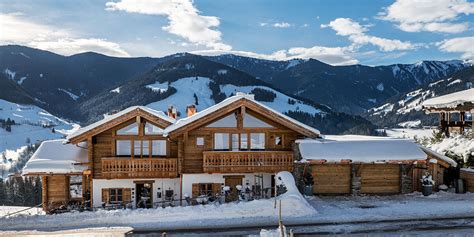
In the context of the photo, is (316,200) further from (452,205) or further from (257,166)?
(452,205)

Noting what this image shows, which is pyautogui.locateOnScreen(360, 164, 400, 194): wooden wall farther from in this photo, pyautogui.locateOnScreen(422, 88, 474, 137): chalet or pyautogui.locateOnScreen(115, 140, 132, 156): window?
pyautogui.locateOnScreen(115, 140, 132, 156): window

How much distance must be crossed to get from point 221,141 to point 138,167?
570cm

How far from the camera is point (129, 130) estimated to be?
29.2 meters

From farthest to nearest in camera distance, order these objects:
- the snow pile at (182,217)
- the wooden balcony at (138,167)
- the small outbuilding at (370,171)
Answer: the small outbuilding at (370,171) → the wooden balcony at (138,167) → the snow pile at (182,217)

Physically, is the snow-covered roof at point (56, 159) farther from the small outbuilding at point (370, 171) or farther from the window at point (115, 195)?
the small outbuilding at point (370, 171)

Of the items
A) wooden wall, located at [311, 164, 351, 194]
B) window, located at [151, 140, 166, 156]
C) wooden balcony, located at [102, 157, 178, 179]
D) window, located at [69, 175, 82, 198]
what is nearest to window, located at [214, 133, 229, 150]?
wooden balcony, located at [102, 157, 178, 179]

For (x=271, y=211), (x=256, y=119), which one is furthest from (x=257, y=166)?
(x=271, y=211)

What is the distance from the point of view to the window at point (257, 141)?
2934cm

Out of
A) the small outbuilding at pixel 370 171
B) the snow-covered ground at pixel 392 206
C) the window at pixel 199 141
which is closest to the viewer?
the snow-covered ground at pixel 392 206

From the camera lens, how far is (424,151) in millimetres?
29281

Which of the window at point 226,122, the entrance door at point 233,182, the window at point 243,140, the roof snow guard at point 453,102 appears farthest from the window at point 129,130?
the roof snow guard at point 453,102

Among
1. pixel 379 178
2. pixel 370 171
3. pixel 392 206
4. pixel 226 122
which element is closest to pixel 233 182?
pixel 226 122

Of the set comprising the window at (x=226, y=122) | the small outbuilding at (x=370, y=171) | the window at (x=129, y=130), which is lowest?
the small outbuilding at (x=370, y=171)

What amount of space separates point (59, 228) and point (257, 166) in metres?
12.5
